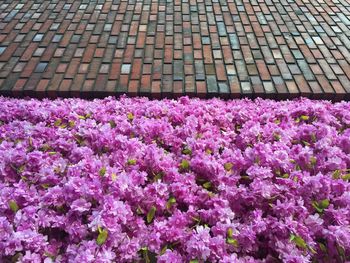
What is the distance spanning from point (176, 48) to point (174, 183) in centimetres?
206

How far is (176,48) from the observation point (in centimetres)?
373

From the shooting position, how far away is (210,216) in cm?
189

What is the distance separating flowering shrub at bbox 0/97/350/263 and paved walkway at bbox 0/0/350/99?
0.39m

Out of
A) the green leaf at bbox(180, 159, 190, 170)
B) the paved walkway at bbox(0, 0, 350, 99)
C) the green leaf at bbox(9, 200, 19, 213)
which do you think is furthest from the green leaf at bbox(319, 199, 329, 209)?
the green leaf at bbox(9, 200, 19, 213)

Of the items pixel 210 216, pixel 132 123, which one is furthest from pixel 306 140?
pixel 132 123

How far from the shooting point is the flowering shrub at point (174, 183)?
5.69ft

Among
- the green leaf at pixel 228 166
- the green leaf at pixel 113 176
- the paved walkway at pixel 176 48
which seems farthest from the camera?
the paved walkway at pixel 176 48

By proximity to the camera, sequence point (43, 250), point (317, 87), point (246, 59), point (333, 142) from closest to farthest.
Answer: point (43, 250)
point (333, 142)
point (317, 87)
point (246, 59)

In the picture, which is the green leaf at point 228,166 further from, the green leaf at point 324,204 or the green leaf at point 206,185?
the green leaf at point 324,204

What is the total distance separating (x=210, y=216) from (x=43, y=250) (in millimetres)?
859

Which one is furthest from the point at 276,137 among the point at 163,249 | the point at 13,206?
the point at 13,206

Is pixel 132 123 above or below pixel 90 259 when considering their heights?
below

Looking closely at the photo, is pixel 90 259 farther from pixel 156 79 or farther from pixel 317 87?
pixel 317 87

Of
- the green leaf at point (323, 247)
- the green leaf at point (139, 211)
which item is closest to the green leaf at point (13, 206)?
the green leaf at point (139, 211)
